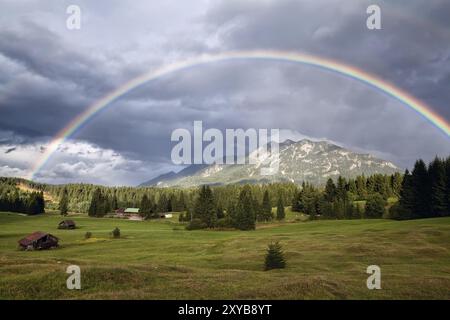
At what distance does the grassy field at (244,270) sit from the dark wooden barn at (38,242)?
316cm

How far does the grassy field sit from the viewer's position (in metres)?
30.3

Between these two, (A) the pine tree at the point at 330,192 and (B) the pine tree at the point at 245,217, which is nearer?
(B) the pine tree at the point at 245,217

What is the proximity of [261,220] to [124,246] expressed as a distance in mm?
88938

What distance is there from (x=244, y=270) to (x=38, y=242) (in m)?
57.6

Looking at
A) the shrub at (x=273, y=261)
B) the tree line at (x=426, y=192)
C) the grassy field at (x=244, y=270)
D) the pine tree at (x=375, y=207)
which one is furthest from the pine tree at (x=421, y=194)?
the shrub at (x=273, y=261)

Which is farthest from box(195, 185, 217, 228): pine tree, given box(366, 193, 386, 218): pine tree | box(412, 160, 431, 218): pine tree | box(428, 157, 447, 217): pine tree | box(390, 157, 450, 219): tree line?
box(428, 157, 447, 217): pine tree

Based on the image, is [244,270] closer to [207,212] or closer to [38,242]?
[38,242]

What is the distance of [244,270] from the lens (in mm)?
48406

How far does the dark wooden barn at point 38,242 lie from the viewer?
85494 mm

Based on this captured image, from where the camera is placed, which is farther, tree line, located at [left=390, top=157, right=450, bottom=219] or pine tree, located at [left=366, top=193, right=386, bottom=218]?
pine tree, located at [left=366, top=193, right=386, bottom=218]

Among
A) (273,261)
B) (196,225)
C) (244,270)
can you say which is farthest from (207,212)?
(244,270)

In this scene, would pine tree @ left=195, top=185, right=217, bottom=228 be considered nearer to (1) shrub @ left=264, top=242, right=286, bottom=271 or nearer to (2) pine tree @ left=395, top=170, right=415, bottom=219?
(2) pine tree @ left=395, top=170, right=415, bottom=219

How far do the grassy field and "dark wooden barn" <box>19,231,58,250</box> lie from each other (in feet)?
10.4

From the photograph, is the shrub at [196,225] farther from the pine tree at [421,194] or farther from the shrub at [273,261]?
the shrub at [273,261]
